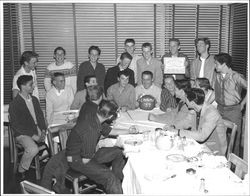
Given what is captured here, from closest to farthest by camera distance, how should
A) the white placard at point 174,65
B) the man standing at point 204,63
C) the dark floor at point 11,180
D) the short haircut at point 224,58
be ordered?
the dark floor at point 11,180
the short haircut at point 224,58
the white placard at point 174,65
the man standing at point 204,63

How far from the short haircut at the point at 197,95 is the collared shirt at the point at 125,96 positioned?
1669 millimetres

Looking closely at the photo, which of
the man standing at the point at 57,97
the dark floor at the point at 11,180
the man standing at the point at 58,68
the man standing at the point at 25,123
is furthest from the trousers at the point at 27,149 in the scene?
the man standing at the point at 58,68

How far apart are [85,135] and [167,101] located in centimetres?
213

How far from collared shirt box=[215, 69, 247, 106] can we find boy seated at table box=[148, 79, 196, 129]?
1.64ft

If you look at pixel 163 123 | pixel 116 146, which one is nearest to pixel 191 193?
pixel 116 146

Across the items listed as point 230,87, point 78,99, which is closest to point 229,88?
point 230,87

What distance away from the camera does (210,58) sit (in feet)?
19.4

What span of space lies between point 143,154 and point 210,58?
3013 mm

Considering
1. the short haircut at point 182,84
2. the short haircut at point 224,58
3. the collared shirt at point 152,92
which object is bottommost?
the collared shirt at point 152,92

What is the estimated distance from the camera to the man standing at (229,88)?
4.97 m

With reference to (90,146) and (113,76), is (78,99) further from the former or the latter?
(90,146)

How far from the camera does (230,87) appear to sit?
505cm

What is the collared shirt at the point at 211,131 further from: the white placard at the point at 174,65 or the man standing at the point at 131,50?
the man standing at the point at 131,50

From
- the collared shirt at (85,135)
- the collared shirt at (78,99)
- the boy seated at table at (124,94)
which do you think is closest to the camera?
the collared shirt at (85,135)
